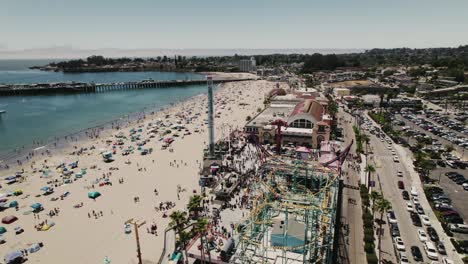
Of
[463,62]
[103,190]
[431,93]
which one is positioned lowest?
[103,190]

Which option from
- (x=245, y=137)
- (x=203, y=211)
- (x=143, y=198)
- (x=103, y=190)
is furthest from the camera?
(x=245, y=137)

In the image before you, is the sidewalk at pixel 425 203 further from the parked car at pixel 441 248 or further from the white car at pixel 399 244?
the white car at pixel 399 244

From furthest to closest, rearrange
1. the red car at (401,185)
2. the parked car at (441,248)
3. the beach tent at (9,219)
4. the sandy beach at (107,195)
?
1. the red car at (401,185)
2. the beach tent at (9,219)
3. the sandy beach at (107,195)
4. the parked car at (441,248)

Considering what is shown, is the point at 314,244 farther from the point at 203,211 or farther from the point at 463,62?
the point at 463,62

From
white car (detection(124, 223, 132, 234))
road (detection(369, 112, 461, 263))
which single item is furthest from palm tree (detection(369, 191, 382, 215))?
white car (detection(124, 223, 132, 234))

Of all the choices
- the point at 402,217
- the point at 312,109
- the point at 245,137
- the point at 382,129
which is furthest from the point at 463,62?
the point at 402,217

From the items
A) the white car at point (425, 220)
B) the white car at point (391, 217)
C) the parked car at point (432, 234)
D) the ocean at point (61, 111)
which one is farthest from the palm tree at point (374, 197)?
the ocean at point (61, 111)

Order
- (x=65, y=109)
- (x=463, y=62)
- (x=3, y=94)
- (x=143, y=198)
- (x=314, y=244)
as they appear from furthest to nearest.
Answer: (x=463, y=62)
(x=3, y=94)
(x=65, y=109)
(x=143, y=198)
(x=314, y=244)
